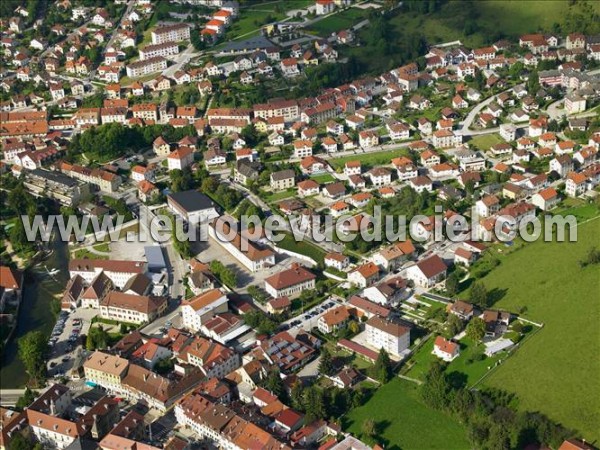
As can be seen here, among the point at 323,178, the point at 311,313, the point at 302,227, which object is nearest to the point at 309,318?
the point at 311,313

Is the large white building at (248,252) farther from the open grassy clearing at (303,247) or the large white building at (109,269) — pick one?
the large white building at (109,269)

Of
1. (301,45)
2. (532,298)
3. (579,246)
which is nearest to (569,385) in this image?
(532,298)

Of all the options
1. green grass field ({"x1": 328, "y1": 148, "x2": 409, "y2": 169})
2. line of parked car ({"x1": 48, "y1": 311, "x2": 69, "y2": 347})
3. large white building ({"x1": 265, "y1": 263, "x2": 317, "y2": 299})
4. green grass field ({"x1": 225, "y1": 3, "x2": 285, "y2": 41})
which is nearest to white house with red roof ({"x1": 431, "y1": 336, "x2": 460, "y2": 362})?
large white building ({"x1": 265, "y1": 263, "x2": 317, "y2": 299})

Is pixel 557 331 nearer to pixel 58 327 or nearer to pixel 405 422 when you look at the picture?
pixel 405 422

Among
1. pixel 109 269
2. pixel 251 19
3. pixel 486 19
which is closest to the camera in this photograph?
pixel 109 269

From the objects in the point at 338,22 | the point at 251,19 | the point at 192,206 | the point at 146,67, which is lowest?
the point at 192,206

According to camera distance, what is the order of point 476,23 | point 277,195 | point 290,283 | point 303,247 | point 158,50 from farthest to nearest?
point 476,23 < point 158,50 < point 277,195 < point 303,247 < point 290,283

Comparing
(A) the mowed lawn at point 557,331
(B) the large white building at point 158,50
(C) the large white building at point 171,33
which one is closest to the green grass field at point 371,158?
(A) the mowed lawn at point 557,331

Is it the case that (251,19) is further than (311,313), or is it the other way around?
(251,19)

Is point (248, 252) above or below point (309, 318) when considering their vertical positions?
above
